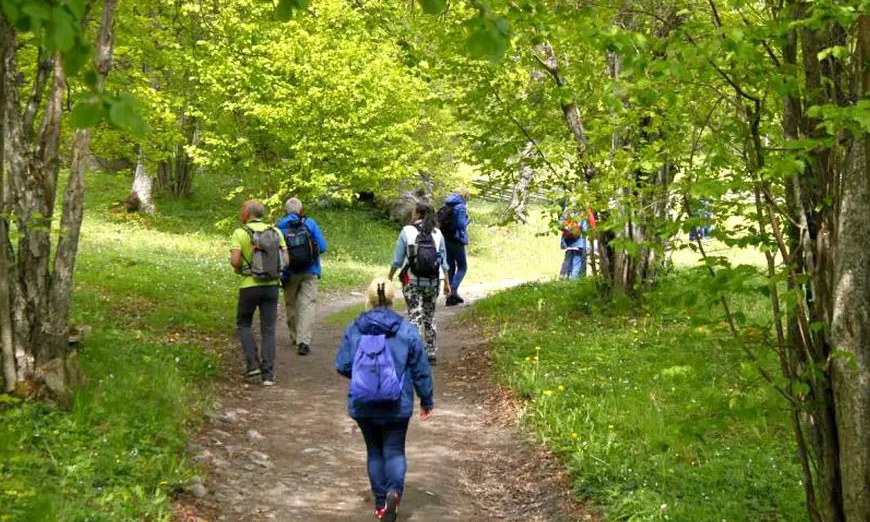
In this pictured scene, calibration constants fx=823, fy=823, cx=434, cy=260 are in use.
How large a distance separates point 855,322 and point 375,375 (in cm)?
302

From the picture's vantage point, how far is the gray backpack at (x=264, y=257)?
9477 mm

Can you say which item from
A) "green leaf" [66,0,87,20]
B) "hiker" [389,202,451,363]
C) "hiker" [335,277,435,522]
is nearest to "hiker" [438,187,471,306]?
"hiker" [389,202,451,363]

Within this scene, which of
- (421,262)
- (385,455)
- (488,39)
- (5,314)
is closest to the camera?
(488,39)

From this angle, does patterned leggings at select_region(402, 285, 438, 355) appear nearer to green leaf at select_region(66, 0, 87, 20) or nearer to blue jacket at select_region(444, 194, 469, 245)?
blue jacket at select_region(444, 194, 469, 245)

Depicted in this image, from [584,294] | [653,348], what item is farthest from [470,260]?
[653,348]

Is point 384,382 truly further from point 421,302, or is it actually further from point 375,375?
point 421,302

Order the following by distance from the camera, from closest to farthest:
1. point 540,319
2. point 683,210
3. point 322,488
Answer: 1. point 683,210
2. point 322,488
3. point 540,319

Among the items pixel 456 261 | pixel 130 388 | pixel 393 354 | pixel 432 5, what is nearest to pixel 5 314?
pixel 130 388

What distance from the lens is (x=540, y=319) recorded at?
42.7 feet

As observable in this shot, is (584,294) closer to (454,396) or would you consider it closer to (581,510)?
(454,396)

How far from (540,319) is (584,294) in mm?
1143

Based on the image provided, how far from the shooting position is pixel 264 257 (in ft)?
31.2

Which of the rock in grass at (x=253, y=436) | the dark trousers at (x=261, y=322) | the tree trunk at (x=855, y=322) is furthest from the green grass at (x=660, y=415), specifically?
the dark trousers at (x=261, y=322)

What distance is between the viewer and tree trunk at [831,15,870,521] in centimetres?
439
